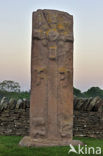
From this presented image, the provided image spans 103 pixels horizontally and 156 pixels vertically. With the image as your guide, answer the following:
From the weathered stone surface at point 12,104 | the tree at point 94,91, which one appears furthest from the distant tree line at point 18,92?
the weathered stone surface at point 12,104

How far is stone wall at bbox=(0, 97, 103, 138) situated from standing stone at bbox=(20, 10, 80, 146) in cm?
235

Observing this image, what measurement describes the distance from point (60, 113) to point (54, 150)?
4.27ft

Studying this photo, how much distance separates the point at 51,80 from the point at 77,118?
2.93 meters

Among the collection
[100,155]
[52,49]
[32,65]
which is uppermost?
[52,49]

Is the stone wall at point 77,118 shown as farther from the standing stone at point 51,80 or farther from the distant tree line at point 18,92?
the distant tree line at point 18,92

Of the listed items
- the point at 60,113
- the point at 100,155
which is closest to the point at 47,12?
the point at 60,113

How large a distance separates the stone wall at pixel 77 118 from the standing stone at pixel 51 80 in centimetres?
235

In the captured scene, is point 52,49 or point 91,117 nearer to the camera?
point 52,49

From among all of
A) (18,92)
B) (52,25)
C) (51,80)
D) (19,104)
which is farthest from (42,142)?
(18,92)

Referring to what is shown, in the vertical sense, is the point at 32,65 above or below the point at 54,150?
above

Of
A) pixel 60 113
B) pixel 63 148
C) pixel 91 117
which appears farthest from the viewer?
pixel 91 117

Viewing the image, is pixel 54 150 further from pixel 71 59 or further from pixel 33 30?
pixel 33 30

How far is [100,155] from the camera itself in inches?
233

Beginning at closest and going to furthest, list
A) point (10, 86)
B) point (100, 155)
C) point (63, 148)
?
point (100, 155)
point (63, 148)
point (10, 86)
